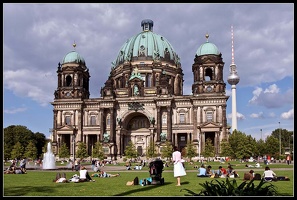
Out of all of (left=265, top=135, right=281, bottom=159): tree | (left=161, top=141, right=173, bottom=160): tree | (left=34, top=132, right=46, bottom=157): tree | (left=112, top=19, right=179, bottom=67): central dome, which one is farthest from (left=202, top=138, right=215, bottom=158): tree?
(left=34, top=132, right=46, bottom=157): tree

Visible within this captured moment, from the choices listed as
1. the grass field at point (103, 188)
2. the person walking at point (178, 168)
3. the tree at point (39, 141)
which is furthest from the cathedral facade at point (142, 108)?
the person walking at point (178, 168)

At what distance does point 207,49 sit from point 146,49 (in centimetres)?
2014

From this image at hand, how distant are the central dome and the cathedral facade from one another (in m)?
1.56

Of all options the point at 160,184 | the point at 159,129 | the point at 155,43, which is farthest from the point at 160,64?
the point at 160,184

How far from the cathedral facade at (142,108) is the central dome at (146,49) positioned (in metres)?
1.56

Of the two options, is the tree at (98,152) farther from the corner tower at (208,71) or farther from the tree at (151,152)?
the corner tower at (208,71)

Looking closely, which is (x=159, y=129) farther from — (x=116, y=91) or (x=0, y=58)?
(x=0, y=58)

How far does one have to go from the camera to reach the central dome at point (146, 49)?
10612 centimetres

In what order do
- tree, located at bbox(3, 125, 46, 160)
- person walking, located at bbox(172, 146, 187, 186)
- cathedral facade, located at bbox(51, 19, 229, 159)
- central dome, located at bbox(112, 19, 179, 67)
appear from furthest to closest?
tree, located at bbox(3, 125, 46, 160)
central dome, located at bbox(112, 19, 179, 67)
cathedral facade, located at bbox(51, 19, 229, 159)
person walking, located at bbox(172, 146, 187, 186)

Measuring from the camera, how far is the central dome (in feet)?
348

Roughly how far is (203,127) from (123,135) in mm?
20980

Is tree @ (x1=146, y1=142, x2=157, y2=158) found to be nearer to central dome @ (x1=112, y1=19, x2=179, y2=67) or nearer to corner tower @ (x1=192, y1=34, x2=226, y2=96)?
corner tower @ (x1=192, y1=34, x2=226, y2=96)

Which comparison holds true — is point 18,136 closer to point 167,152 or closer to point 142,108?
point 142,108

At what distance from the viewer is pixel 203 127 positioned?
3435 inches
